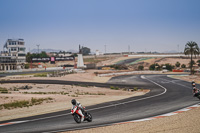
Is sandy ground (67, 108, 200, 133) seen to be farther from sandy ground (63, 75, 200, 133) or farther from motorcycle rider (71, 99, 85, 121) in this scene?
motorcycle rider (71, 99, 85, 121)

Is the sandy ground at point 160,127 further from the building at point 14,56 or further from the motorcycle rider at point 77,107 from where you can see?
the building at point 14,56

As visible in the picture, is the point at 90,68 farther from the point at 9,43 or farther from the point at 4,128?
the point at 4,128

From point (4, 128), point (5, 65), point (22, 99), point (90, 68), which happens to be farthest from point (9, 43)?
point (4, 128)

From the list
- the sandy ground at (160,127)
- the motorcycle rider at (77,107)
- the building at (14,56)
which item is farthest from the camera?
the building at (14,56)

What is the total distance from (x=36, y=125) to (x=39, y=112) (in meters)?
5.67

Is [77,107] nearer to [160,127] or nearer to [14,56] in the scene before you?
[160,127]

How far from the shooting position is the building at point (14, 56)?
343 ft

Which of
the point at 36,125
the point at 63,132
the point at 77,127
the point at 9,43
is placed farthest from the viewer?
the point at 9,43

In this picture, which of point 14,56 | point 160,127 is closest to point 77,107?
point 160,127

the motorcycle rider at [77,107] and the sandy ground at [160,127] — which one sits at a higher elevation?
the motorcycle rider at [77,107]

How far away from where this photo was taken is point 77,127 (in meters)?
14.2

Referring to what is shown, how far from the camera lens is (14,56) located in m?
115

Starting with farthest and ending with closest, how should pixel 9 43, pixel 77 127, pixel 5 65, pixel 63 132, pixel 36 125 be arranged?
pixel 9 43 < pixel 5 65 < pixel 36 125 < pixel 77 127 < pixel 63 132

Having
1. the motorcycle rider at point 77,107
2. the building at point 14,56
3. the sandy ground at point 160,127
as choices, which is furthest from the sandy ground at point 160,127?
the building at point 14,56
